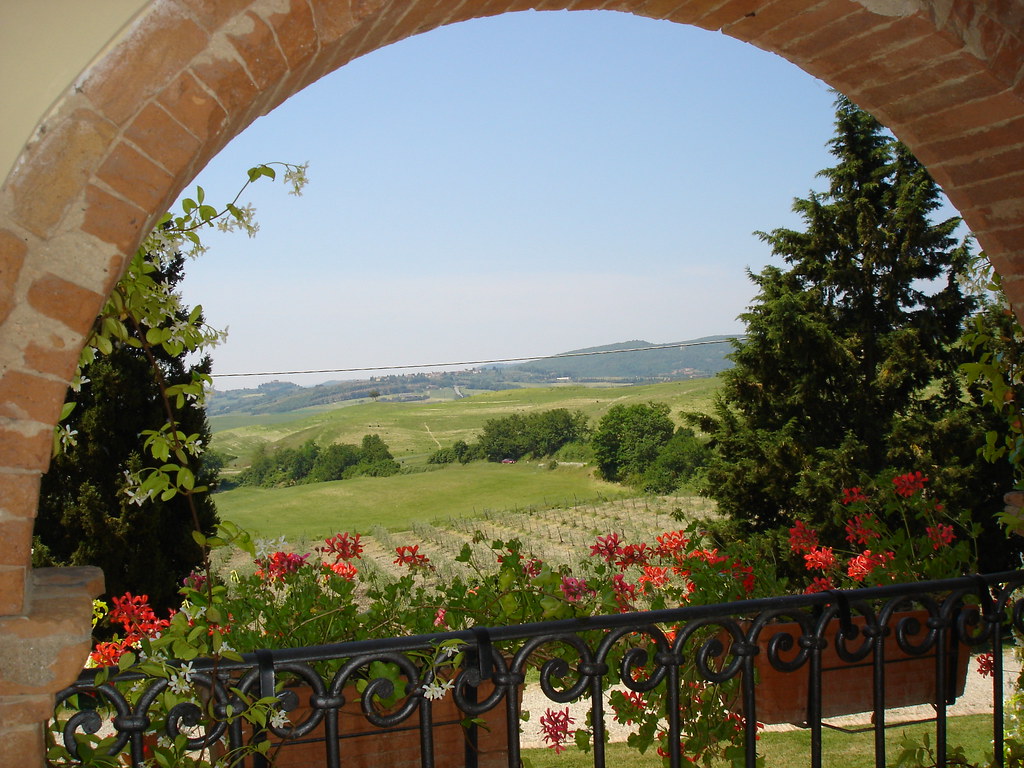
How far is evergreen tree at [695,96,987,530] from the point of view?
34.4ft

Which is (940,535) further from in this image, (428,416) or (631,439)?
(428,416)

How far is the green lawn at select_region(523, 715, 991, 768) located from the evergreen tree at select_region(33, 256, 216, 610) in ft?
9.82

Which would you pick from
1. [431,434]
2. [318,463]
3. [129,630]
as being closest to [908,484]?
[129,630]

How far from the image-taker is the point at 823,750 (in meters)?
4.09

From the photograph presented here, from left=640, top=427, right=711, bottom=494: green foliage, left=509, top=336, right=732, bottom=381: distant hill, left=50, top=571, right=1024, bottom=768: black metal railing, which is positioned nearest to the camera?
left=50, top=571, right=1024, bottom=768: black metal railing

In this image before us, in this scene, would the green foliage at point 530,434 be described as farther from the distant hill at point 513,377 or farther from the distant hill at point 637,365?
the distant hill at point 637,365

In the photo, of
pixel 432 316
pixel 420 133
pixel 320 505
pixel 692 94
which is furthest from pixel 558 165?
pixel 320 505

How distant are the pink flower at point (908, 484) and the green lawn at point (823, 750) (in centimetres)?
156

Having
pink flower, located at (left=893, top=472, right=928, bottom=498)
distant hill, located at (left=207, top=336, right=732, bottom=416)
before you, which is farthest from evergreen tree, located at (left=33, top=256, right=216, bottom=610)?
distant hill, located at (left=207, top=336, right=732, bottom=416)

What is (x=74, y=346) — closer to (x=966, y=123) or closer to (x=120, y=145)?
(x=120, y=145)

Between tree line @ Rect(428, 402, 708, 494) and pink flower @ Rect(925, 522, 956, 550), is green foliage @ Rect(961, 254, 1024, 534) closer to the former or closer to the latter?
pink flower @ Rect(925, 522, 956, 550)

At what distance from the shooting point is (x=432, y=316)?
72.1 feet

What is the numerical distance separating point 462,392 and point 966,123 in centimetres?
1223

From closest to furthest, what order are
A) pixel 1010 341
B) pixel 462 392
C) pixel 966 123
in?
1. pixel 966 123
2. pixel 1010 341
3. pixel 462 392
